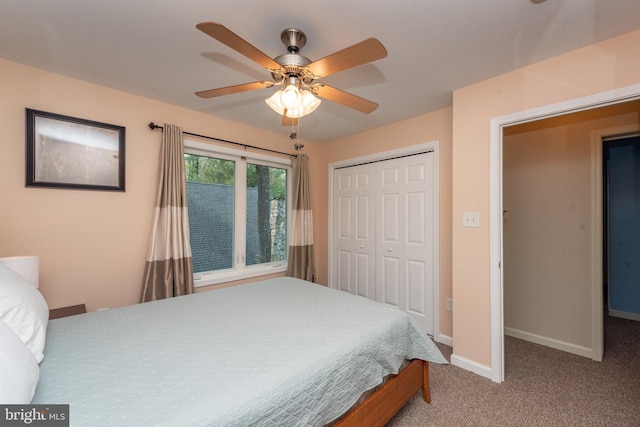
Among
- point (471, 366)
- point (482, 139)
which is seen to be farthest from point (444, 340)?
point (482, 139)

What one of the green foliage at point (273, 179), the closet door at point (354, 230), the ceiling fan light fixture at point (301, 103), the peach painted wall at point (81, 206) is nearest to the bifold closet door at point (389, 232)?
the closet door at point (354, 230)

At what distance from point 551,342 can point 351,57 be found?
326 centimetres

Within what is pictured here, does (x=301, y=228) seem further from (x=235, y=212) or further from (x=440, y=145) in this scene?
(x=440, y=145)

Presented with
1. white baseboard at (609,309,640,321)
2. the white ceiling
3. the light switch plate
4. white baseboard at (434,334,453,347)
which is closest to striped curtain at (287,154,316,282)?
the white ceiling

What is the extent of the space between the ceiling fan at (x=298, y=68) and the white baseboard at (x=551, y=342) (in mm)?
2898

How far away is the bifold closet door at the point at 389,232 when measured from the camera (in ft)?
9.68

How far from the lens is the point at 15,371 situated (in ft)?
2.56

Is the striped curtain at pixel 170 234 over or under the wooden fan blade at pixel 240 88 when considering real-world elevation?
under

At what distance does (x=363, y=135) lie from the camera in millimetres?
3539

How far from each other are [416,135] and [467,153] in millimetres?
810

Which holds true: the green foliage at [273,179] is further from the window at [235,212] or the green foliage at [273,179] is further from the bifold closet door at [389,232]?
the bifold closet door at [389,232]

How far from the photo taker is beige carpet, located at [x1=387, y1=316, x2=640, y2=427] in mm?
1694

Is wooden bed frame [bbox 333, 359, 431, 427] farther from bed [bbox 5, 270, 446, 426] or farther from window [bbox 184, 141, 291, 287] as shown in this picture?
window [bbox 184, 141, 291, 287]

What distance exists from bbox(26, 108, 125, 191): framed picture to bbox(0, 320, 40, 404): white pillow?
171 cm
